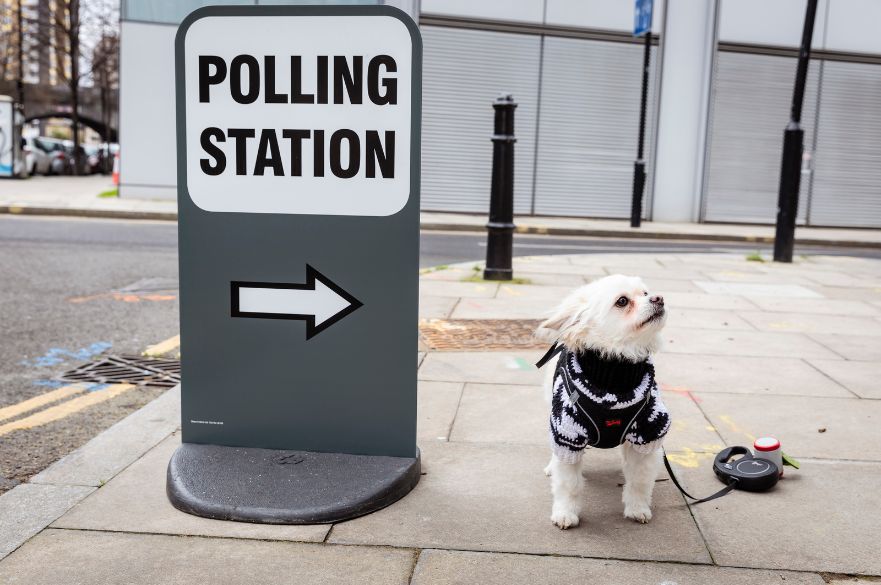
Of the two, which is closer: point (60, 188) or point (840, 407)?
point (840, 407)

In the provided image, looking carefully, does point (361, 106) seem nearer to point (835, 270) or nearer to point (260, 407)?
point (260, 407)

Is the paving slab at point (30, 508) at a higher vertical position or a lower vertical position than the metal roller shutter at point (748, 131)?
lower

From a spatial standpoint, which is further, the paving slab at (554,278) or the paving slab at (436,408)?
the paving slab at (554,278)

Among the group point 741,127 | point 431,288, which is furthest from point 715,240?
point 431,288

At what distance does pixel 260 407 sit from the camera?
350cm

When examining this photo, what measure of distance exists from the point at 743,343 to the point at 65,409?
466cm

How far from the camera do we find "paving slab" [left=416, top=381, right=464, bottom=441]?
161 inches

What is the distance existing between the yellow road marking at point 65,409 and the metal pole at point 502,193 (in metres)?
4.35

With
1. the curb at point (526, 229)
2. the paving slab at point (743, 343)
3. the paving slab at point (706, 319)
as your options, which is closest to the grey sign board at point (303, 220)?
the paving slab at point (743, 343)

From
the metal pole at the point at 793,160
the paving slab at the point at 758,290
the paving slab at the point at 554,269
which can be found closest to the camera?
the paving slab at the point at 758,290

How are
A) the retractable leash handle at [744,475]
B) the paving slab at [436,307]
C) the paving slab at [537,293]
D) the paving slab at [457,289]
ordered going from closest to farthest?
1. the retractable leash handle at [744,475]
2. the paving slab at [436,307]
3. the paving slab at [537,293]
4. the paving slab at [457,289]

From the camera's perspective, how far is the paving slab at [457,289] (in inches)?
326

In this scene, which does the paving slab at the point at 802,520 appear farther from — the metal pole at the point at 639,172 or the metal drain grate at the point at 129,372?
the metal pole at the point at 639,172

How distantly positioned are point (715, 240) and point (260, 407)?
15800 millimetres
